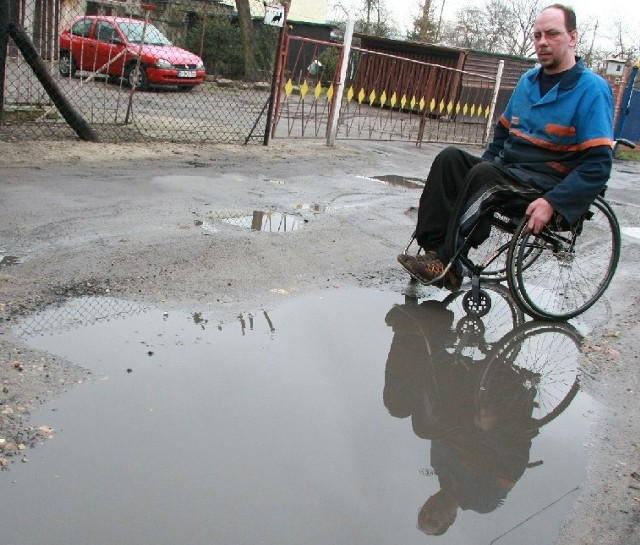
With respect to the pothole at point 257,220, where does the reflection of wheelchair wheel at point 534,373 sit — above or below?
above

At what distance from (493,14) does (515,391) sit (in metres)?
48.4

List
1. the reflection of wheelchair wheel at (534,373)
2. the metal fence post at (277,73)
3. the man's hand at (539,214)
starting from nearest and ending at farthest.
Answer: the reflection of wheelchair wheel at (534,373)
the man's hand at (539,214)
the metal fence post at (277,73)

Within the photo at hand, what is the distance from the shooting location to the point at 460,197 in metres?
4.79

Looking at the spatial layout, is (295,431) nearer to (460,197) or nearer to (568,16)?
(460,197)

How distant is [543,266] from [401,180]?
13.1 feet

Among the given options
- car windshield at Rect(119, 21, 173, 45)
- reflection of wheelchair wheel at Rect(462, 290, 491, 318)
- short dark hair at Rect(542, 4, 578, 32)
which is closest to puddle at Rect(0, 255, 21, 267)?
reflection of wheelchair wheel at Rect(462, 290, 491, 318)

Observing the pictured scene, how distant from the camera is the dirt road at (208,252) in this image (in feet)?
10.8

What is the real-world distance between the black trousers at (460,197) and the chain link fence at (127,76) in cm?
513

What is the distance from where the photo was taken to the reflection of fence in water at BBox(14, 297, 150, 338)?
3797 millimetres

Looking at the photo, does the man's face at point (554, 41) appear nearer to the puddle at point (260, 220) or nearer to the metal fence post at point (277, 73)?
the puddle at point (260, 220)

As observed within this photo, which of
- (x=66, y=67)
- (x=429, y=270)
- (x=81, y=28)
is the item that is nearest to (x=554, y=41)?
(x=429, y=270)

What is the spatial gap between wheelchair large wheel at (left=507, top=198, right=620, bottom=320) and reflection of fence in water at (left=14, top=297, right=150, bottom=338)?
2.26m

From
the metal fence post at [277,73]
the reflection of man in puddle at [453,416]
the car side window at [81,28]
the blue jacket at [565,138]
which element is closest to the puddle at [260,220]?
the reflection of man in puddle at [453,416]

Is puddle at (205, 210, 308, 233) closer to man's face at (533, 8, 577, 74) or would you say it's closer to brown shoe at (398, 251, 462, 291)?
brown shoe at (398, 251, 462, 291)
